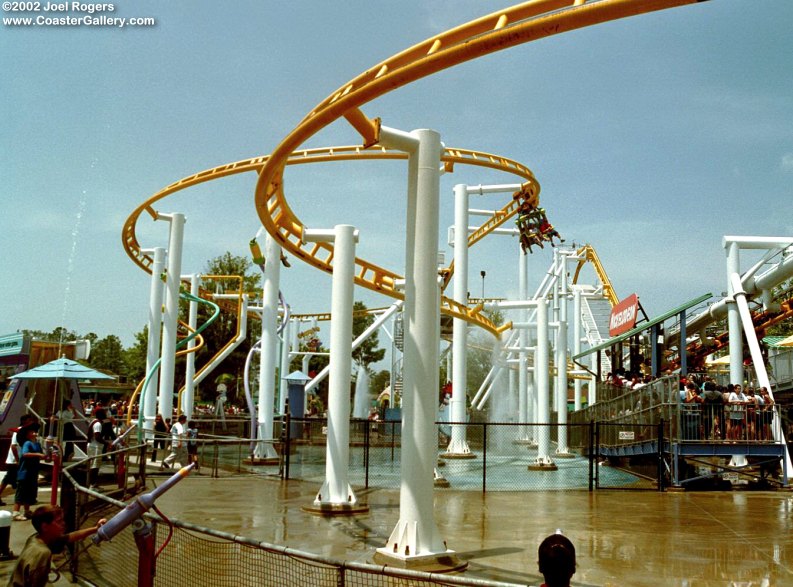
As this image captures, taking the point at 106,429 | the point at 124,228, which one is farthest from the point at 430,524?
the point at 124,228

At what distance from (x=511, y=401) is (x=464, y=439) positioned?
65.8ft

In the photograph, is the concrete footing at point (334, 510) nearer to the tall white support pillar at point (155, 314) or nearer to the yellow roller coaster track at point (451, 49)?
the yellow roller coaster track at point (451, 49)

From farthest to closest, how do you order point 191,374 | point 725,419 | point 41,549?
point 191,374 → point 725,419 → point 41,549

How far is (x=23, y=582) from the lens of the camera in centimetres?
503

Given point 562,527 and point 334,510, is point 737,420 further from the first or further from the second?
point 334,510

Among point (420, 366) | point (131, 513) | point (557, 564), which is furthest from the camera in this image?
point (420, 366)

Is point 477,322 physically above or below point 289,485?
above

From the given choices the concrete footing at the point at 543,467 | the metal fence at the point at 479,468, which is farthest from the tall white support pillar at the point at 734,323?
the concrete footing at the point at 543,467

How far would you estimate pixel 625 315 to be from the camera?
28359mm

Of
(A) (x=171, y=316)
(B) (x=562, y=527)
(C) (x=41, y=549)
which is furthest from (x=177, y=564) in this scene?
(A) (x=171, y=316)

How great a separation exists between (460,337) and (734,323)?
7.83 m

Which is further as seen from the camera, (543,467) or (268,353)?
(268,353)

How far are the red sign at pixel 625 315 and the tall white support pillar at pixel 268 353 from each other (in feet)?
41.4

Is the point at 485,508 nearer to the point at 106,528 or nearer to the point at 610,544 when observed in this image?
the point at 610,544
